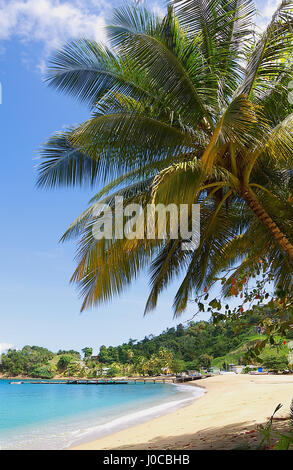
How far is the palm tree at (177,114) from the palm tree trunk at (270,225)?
1cm

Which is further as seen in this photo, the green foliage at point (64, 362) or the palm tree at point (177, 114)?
the green foliage at point (64, 362)

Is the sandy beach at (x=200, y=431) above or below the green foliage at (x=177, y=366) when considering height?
above

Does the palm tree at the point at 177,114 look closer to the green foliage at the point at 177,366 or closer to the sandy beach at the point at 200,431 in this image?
the sandy beach at the point at 200,431

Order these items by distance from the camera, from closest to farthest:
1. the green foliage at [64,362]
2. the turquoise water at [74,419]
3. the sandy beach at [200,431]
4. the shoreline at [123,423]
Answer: the sandy beach at [200,431] → the shoreline at [123,423] → the turquoise water at [74,419] → the green foliage at [64,362]

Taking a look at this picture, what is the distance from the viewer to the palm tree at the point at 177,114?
4523mm

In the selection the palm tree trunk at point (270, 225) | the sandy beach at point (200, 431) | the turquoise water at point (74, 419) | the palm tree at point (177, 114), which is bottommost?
the turquoise water at point (74, 419)

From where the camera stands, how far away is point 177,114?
509 centimetres

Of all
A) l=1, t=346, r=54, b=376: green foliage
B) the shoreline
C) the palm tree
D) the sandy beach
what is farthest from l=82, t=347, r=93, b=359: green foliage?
the palm tree

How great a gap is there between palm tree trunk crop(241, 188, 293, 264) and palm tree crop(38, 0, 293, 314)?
1 centimetres

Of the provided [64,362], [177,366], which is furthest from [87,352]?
[177,366]

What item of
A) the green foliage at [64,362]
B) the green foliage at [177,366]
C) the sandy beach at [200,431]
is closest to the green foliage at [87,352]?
the green foliage at [64,362]

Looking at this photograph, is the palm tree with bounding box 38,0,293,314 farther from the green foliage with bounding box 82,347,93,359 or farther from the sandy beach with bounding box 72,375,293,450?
the green foliage with bounding box 82,347,93,359

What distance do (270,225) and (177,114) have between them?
1929 mm

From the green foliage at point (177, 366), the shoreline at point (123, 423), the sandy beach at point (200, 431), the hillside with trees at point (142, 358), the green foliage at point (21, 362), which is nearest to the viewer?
the sandy beach at point (200, 431)
